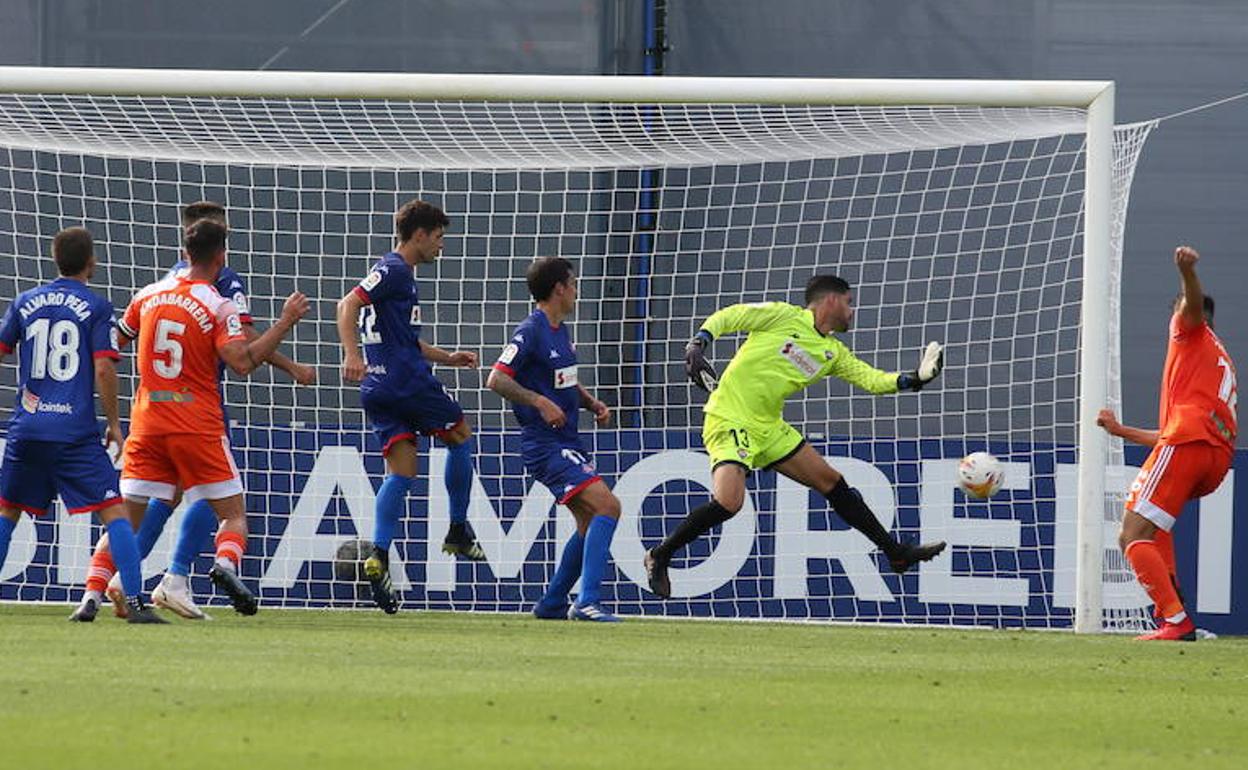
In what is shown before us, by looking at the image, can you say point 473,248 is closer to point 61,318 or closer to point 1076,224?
point 1076,224

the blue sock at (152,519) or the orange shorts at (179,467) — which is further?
the blue sock at (152,519)

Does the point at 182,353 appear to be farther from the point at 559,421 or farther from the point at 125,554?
the point at 559,421

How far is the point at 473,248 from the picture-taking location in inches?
533

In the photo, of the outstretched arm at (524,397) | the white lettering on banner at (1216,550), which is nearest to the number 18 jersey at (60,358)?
the outstretched arm at (524,397)

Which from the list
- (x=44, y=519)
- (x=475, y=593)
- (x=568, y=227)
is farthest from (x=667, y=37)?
(x=44, y=519)

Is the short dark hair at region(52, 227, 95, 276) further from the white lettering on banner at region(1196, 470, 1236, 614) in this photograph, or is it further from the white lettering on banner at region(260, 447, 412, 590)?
the white lettering on banner at region(1196, 470, 1236, 614)

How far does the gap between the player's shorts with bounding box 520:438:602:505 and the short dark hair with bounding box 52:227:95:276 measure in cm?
228

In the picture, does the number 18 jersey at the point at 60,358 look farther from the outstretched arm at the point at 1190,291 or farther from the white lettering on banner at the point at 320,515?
the outstretched arm at the point at 1190,291

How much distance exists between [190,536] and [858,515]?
321 cm

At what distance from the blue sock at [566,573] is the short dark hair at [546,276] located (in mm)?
1155

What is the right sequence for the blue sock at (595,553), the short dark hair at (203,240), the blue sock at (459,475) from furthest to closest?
the blue sock at (459,475)
the blue sock at (595,553)
the short dark hair at (203,240)

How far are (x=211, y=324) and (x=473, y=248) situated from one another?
5.00 meters

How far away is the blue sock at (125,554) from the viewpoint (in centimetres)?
830

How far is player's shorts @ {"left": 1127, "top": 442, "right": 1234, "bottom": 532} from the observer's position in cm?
940
